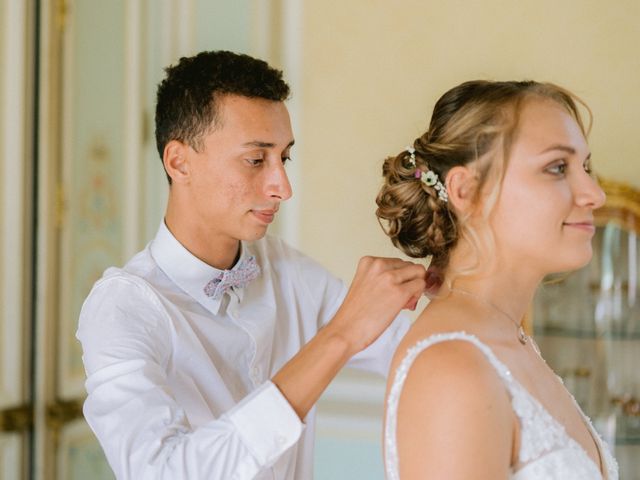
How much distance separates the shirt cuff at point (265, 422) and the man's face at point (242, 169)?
463mm

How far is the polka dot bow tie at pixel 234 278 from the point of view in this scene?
6.38 ft

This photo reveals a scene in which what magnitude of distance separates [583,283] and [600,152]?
46 centimetres

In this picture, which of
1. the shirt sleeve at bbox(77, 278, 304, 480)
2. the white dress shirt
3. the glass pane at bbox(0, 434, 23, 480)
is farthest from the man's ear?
the glass pane at bbox(0, 434, 23, 480)

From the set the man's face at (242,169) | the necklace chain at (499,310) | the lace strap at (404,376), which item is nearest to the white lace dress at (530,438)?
the lace strap at (404,376)

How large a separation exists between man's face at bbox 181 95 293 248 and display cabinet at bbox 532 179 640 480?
1.43 meters

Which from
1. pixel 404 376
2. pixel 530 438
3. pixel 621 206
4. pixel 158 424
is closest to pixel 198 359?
pixel 158 424

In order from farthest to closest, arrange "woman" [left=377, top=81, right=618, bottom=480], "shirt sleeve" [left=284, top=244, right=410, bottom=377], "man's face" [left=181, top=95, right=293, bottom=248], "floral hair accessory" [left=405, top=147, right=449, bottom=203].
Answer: "shirt sleeve" [left=284, top=244, right=410, bottom=377] < "man's face" [left=181, top=95, right=293, bottom=248] < "floral hair accessory" [left=405, top=147, right=449, bottom=203] < "woman" [left=377, top=81, right=618, bottom=480]

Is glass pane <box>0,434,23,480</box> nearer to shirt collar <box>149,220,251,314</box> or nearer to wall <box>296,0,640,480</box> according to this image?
wall <box>296,0,640,480</box>

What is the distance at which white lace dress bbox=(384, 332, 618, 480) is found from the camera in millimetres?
1381

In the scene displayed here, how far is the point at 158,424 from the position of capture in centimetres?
152

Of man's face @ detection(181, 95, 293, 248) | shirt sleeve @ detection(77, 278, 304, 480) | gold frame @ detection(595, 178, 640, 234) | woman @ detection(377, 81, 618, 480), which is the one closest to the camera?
woman @ detection(377, 81, 618, 480)

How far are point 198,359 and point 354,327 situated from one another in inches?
16.5

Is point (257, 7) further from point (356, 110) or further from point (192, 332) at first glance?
point (192, 332)

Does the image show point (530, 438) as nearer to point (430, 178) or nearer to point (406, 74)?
point (430, 178)
